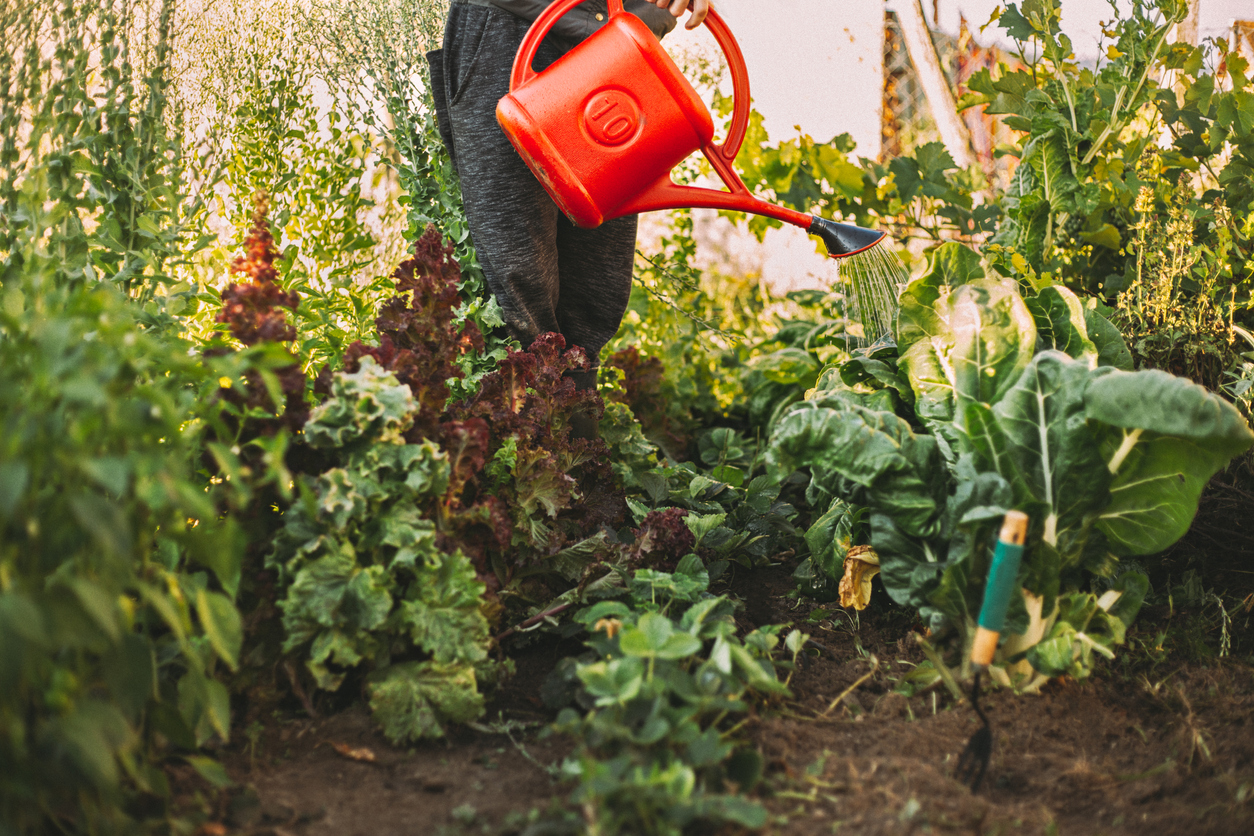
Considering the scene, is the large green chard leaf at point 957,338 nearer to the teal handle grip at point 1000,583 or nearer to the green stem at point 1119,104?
the teal handle grip at point 1000,583

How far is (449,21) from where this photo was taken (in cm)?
181

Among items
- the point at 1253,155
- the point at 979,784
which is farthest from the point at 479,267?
the point at 1253,155

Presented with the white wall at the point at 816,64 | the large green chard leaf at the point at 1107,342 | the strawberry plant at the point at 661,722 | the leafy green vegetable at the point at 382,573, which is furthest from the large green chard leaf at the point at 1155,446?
the white wall at the point at 816,64

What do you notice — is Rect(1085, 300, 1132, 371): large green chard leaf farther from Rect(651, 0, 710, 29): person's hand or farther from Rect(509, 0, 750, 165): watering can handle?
Rect(651, 0, 710, 29): person's hand

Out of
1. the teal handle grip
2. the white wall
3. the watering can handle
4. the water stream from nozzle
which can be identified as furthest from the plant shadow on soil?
the white wall

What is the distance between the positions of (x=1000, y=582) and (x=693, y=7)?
1.44 meters

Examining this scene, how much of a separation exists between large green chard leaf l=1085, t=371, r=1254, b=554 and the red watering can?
975 mm

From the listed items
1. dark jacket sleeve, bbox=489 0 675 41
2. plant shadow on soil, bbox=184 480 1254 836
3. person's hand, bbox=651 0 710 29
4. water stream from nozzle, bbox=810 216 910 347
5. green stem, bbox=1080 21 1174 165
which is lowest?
plant shadow on soil, bbox=184 480 1254 836

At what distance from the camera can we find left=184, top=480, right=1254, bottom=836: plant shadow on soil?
1.07 metres

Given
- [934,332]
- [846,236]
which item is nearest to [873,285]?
[846,236]

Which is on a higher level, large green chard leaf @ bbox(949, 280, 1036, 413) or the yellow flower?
large green chard leaf @ bbox(949, 280, 1036, 413)

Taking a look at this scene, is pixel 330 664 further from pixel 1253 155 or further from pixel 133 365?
pixel 1253 155

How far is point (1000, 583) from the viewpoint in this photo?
1.13 metres

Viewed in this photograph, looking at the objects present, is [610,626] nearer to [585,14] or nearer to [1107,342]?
[1107,342]
